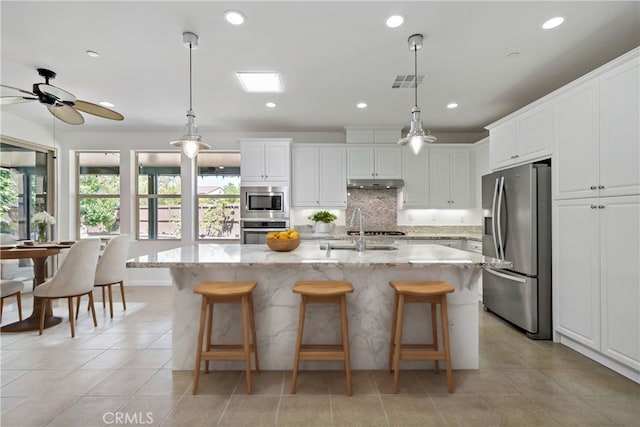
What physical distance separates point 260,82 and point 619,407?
12.9ft

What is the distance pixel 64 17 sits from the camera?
2248 millimetres

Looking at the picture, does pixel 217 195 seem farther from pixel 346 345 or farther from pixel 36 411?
pixel 346 345

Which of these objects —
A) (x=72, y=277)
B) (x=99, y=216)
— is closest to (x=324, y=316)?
(x=72, y=277)

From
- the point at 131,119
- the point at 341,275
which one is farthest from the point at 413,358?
the point at 131,119

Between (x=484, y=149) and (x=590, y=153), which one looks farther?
(x=484, y=149)

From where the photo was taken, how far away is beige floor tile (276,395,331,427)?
5.84ft

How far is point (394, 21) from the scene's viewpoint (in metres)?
2.27

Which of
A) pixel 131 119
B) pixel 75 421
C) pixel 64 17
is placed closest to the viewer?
pixel 75 421

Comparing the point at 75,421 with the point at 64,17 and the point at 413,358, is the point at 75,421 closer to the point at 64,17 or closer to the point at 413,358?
the point at 413,358

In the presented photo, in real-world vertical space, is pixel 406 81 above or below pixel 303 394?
above

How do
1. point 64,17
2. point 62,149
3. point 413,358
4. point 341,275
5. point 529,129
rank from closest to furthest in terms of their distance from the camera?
point 413,358 < point 64,17 < point 341,275 < point 529,129 < point 62,149

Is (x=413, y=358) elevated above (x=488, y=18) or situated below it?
below

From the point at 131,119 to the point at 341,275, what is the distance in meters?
4.24

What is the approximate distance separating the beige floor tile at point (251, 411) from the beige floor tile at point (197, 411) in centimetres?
5
